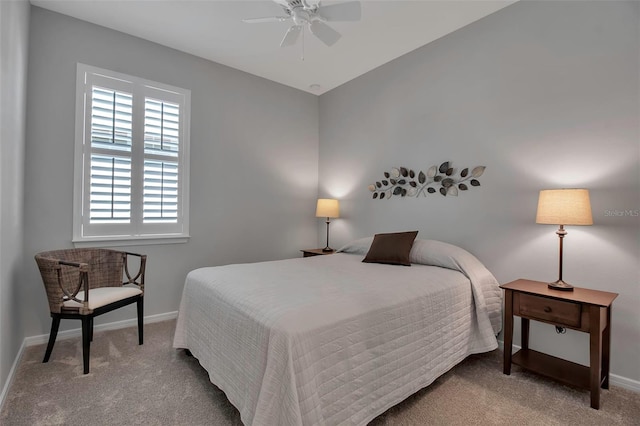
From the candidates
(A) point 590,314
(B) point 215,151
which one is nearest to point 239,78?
(B) point 215,151

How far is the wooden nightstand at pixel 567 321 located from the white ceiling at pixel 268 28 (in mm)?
2367

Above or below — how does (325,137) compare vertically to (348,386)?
above

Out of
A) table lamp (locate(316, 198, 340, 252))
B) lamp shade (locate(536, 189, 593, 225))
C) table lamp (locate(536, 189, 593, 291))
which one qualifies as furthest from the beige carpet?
table lamp (locate(316, 198, 340, 252))

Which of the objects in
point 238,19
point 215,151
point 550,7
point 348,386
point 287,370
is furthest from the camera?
point 215,151

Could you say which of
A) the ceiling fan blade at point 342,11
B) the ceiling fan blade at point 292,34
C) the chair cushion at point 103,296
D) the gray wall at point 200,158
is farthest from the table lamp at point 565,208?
the chair cushion at point 103,296

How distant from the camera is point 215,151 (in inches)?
145

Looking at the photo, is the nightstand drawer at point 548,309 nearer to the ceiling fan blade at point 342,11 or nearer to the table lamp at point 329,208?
the table lamp at point 329,208

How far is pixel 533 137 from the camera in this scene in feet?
8.21

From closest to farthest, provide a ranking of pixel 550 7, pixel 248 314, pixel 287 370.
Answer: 1. pixel 287 370
2. pixel 248 314
3. pixel 550 7

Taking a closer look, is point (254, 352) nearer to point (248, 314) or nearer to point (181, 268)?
point (248, 314)

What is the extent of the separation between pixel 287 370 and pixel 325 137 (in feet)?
12.3

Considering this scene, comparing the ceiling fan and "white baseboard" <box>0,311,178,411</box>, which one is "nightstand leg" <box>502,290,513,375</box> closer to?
the ceiling fan

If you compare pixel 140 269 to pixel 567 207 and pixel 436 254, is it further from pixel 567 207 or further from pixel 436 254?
pixel 567 207

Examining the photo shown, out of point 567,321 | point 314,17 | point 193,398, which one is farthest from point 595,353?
point 314,17
